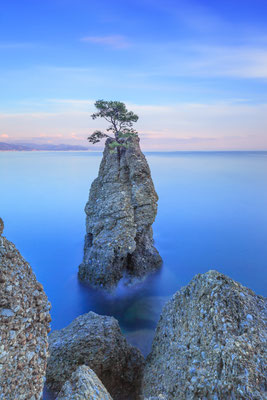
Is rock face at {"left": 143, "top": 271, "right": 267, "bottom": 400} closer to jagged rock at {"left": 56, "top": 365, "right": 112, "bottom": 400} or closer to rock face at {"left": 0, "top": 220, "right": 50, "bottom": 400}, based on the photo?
jagged rock at {"left": 56, "top": 365, "right": 112, "bottom": 400}

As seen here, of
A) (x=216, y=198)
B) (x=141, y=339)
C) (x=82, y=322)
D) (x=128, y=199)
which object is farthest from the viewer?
(x=216, y=198)

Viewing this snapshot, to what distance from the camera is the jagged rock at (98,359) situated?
30.4ft

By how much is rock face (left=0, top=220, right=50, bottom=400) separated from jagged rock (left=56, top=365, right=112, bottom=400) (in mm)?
798

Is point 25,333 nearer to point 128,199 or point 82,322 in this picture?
point 82,322

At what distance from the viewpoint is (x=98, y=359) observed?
9.35 metres

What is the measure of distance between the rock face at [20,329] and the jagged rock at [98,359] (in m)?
4.43

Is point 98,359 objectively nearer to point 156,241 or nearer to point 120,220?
point 120,220

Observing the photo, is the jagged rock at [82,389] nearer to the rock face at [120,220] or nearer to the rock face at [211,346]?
the rock face at [211,346]

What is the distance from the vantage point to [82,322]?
1047cm

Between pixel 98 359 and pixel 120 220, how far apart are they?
1000 cm

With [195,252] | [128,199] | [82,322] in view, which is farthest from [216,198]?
[82,322]

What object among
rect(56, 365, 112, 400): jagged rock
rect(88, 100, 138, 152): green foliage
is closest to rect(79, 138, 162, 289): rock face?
rect(88, 100, 138, 152): green foliage

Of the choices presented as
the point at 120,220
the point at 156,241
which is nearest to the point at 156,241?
the point at 156,241

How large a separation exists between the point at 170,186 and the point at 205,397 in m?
57.9
